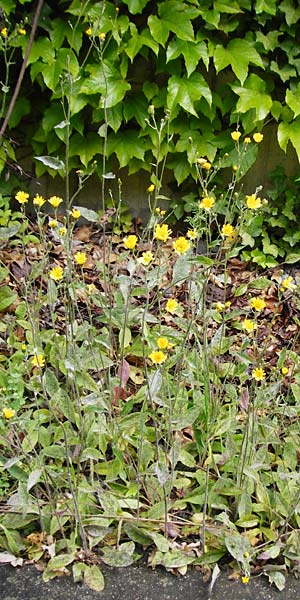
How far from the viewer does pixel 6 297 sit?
2500 millimetres

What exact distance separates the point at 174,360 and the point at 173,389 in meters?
0.10

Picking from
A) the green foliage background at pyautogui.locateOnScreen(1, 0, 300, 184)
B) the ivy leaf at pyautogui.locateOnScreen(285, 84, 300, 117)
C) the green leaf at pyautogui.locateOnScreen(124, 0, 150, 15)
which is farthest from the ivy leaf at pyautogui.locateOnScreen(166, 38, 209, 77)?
the ivy leaf at pyautogui.locateOnScreen(285, 84, 300, 117)

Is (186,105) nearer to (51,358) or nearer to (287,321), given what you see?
(287,321)

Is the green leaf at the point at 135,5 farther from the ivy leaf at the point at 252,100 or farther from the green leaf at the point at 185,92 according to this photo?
the ivy leaf at the point at 252,100

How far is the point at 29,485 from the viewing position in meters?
1.56

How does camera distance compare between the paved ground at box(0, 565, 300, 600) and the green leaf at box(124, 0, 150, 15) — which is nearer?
the paved ground at box(0, 565, 300, 600)

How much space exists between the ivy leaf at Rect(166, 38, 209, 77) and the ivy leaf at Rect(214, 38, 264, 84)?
59 mm

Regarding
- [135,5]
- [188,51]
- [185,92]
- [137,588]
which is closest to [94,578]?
[137,588]

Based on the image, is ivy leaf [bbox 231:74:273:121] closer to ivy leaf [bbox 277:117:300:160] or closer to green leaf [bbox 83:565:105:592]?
ivy leaf [bbox 277:117:300:160]

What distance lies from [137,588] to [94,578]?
112mm

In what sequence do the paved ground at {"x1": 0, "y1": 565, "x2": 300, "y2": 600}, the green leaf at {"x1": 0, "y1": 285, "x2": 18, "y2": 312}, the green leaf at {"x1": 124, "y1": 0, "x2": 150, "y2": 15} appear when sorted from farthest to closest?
the green leaf at {"x1": 124, "y1": 0, "x2": 150, "y2": 15} < the green leaf at {"x1": 0, "y1": 285, "x2": 18, "y2": 312} < the paved ground at {"x1": 0, "y1": 565, "x2": 300, "y2": 600}

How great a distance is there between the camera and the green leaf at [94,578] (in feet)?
5.22

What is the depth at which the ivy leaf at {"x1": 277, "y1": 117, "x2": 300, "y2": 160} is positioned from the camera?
2884mm

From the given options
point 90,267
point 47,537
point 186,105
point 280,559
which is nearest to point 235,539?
point 280,559
